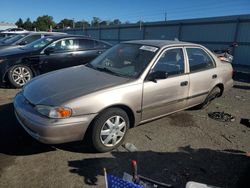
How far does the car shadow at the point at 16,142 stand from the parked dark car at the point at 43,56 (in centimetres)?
259

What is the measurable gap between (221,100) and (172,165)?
3866 mm

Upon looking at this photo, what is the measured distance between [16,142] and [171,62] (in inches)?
113

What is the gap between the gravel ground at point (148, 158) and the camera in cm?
300

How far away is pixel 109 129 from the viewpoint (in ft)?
11.6

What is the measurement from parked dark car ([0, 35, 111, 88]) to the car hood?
3.08 meters

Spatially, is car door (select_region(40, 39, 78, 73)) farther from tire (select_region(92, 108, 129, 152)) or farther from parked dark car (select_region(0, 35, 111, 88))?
tire (select_region(92, 108, 129, 152))

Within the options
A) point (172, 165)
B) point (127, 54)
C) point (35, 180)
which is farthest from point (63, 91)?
point (172, 165)

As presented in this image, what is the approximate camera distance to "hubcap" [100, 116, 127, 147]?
3.49 meters

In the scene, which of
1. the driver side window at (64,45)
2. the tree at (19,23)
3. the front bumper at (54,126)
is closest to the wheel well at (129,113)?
the front bumper at (54,126)

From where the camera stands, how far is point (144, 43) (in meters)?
4.55

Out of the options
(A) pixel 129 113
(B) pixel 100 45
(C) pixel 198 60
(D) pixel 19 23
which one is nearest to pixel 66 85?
(A) pixel 129 113

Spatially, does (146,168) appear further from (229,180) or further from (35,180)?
(35,180)

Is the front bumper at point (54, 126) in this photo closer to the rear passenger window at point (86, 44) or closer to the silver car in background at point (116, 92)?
the silver car in background at point (116, 92)

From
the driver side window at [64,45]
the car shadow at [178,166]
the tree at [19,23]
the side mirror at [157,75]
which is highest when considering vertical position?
the tree at [19,23]
